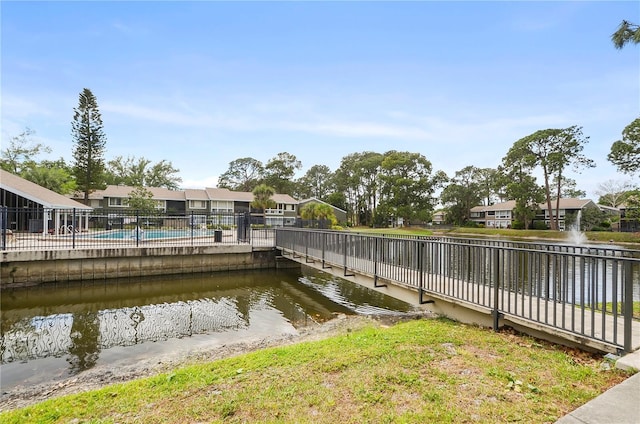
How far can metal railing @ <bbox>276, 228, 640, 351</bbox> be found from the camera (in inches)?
146

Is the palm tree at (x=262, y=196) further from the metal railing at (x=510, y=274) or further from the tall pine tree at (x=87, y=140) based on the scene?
the metal railing at (x=510, y=274)

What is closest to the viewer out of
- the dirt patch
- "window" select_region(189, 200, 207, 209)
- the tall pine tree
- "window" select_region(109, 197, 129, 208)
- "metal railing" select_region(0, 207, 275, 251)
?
the dirt patch

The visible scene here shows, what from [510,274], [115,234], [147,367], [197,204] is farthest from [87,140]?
[510,274]

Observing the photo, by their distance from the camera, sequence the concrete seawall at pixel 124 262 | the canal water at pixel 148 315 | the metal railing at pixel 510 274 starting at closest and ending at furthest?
1. the metal railing at pixel 510 274
2. the canal water at pixel 148 315
3. the concrete seawall at pixel 124 262

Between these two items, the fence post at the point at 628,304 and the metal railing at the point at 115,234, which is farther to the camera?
the metal railing at the point at 115,234

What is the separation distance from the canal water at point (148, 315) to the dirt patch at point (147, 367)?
43 cm

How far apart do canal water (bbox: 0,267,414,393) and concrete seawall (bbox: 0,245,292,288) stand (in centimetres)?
57

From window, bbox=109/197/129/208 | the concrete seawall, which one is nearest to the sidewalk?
the concrete seawall

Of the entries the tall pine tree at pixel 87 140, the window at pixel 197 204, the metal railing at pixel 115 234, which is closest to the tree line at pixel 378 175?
the tall pine tree at pixel 87 140

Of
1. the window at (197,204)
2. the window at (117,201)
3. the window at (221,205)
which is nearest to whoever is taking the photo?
the window at (117,201)

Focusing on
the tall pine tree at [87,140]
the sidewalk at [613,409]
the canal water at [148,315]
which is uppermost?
the tall pine tree at [87,140]

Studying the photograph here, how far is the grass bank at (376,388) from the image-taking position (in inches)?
110

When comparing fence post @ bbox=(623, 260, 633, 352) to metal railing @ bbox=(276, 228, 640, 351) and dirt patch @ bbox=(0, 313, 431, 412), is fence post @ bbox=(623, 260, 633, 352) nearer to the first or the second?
metal railing @ bbox=(276, 228, 640, 351)

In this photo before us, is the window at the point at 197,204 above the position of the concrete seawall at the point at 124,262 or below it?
above
